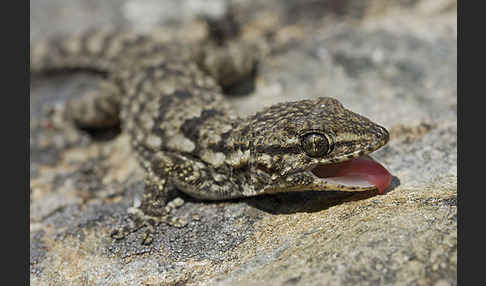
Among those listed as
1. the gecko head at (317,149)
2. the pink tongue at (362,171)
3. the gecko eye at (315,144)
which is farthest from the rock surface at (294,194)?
the gecko eye at (315,144)

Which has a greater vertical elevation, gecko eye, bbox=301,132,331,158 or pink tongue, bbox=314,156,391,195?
gecko eye, bbox=301,132,331,158

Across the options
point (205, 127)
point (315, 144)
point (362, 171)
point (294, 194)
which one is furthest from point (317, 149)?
point (205, 127)

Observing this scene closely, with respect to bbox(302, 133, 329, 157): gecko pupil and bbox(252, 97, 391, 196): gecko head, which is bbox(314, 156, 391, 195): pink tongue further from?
bbox(302, 133, 329, 157): gecko pupil

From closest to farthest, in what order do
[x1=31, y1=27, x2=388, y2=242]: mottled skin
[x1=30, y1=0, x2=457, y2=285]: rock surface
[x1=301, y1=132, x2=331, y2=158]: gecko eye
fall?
[x1=30, y1=0, x2=457, y2=285]: rock surface, [x1=301, y1=132, x2=331, y2=158]: gecko eye, [x1=31, y1=27, x2=388, y2=242]: mottled skin

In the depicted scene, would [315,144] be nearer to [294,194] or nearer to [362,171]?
[362,171]

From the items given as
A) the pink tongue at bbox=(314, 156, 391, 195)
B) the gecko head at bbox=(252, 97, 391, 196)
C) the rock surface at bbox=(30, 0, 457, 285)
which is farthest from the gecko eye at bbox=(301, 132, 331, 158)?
the rock surface at bbox=(30, 0, 457, 285)

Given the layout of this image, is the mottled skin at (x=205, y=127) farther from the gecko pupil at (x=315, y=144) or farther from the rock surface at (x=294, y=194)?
the rock surface at (x=294, y=194)

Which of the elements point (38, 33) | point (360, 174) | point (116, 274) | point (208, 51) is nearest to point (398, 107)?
point (360, 174)
